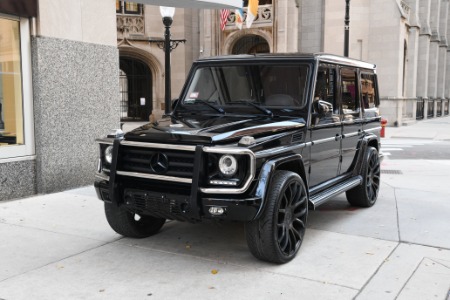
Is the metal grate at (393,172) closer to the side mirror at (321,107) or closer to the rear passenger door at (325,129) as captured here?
the rear passenger door at (325,129)

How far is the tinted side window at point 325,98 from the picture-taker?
5.42 meters

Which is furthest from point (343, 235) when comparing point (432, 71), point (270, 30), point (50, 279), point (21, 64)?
point (432, 71)

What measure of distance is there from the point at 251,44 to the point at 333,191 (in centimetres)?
2579

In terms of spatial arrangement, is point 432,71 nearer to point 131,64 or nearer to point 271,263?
point 131,64

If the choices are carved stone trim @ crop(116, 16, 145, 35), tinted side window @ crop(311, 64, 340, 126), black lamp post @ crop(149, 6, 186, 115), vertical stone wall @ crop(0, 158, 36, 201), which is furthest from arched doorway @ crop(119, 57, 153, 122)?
tinted side window @ crop(311, 64, 340, 126)

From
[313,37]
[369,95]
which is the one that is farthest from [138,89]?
[369,95]

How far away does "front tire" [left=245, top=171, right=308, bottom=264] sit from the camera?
4.45 meters

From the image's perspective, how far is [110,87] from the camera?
891 cm

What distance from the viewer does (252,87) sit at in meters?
5.71

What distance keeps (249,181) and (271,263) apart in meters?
1.02

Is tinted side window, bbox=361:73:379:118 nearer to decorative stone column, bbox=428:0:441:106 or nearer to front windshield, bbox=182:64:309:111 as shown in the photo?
front windshield, bbox=182:64:309:111

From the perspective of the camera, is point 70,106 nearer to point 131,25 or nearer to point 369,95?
point 369,95

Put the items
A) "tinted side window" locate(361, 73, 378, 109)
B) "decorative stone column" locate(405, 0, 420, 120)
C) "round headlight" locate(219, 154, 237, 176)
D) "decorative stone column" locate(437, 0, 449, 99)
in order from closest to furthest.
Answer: "round headlight" locate(219, 154, 237, 176)
"tinted side window" locate(361, 73, 378, 109)
"decorative stone column" locate(405, 0, 420, 120)
"decorative stone column" locate(437, 0, 449, 99)

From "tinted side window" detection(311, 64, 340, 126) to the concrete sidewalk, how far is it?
55.1 inches
